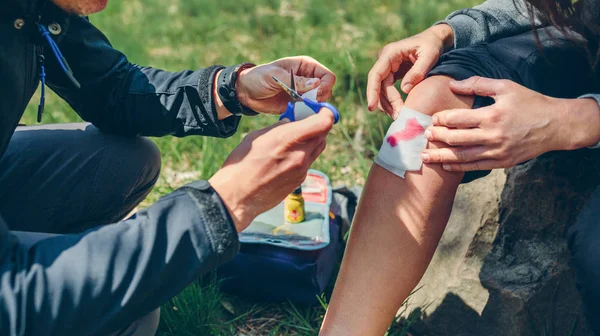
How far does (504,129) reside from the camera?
5.43ft

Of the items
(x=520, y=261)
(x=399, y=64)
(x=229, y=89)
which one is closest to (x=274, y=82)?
(x=229, y=89)

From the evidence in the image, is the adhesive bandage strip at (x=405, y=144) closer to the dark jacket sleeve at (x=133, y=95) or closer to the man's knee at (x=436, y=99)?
the man's knee at (x=436, y=99)

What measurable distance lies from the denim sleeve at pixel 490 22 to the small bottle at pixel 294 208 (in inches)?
32.1

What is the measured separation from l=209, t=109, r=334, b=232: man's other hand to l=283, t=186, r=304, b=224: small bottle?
1018mm

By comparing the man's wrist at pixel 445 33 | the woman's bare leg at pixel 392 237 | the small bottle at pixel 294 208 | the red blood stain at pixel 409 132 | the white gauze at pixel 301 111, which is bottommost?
the small bottle at pixel 294 208

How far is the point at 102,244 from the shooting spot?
4.27 ft

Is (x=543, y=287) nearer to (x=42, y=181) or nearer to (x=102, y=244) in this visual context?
(x=102, y=244)

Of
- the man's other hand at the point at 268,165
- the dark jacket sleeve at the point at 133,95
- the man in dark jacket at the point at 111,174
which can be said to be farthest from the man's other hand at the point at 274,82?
the man's other hand at the point at 268,165

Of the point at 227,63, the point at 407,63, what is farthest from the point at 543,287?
the point at 227,63

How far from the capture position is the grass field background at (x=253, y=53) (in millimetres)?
2314

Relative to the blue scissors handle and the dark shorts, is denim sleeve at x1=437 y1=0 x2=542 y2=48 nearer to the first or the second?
the dark shorts

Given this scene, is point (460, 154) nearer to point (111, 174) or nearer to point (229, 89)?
point (229, 89)

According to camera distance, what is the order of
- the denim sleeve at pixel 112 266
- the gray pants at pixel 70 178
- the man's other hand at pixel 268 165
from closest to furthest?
1. the denim sleeve at pixel 112 266
2. the man's other hand at pixel 268 165
3. the gray pants at pixel 70 178

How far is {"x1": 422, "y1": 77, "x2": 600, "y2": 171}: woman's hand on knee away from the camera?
5.41 ft
